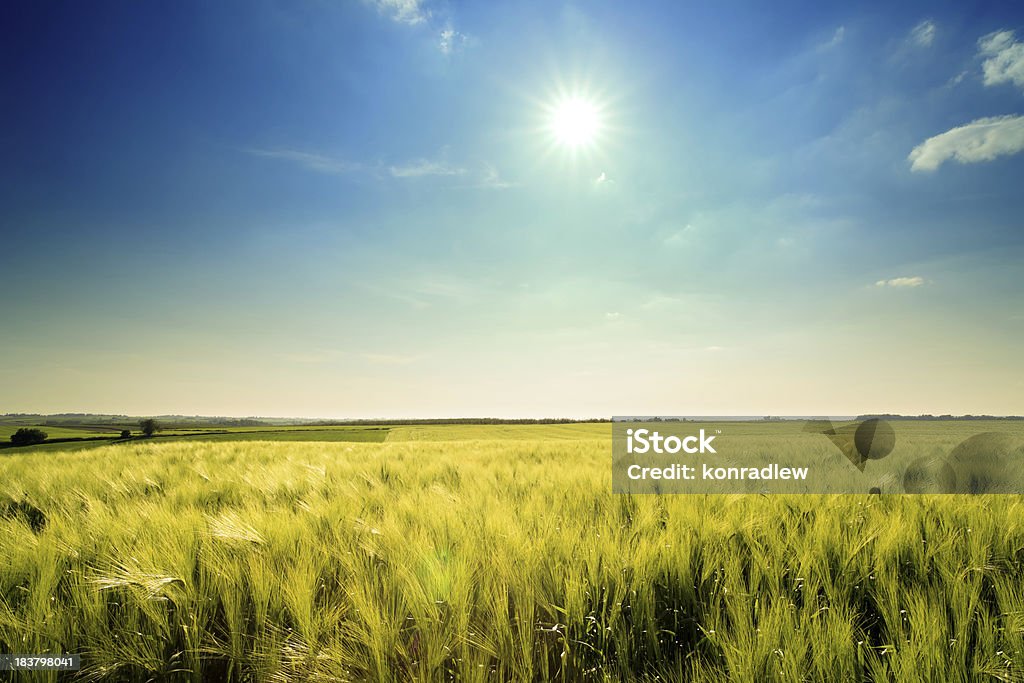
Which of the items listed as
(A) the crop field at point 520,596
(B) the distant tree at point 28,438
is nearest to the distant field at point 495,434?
(A) the crop field at point 520,596

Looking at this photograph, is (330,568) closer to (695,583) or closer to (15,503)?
(695,583)

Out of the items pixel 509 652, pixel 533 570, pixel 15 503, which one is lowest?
pixel 15 503

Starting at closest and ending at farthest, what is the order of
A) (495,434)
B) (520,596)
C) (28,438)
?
1. (520,596)
2. (28,438)
3. (495,434)

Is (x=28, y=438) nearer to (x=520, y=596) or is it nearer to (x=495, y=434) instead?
(x=495, y=434)

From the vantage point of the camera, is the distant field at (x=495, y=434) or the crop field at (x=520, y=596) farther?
the distant field at (x=495, y=434)

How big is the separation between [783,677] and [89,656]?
2.52 meters

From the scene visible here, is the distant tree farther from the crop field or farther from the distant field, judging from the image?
the crop field

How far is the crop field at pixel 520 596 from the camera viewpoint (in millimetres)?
1452

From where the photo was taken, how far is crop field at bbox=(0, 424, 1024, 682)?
4.76 feet

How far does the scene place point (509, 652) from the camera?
152 cm

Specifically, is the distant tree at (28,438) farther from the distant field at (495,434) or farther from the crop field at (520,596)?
the crop field at (520,596)

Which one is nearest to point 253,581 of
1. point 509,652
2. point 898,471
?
point 509,652

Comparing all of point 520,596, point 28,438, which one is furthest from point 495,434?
point 28,438

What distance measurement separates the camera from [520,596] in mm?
1764
